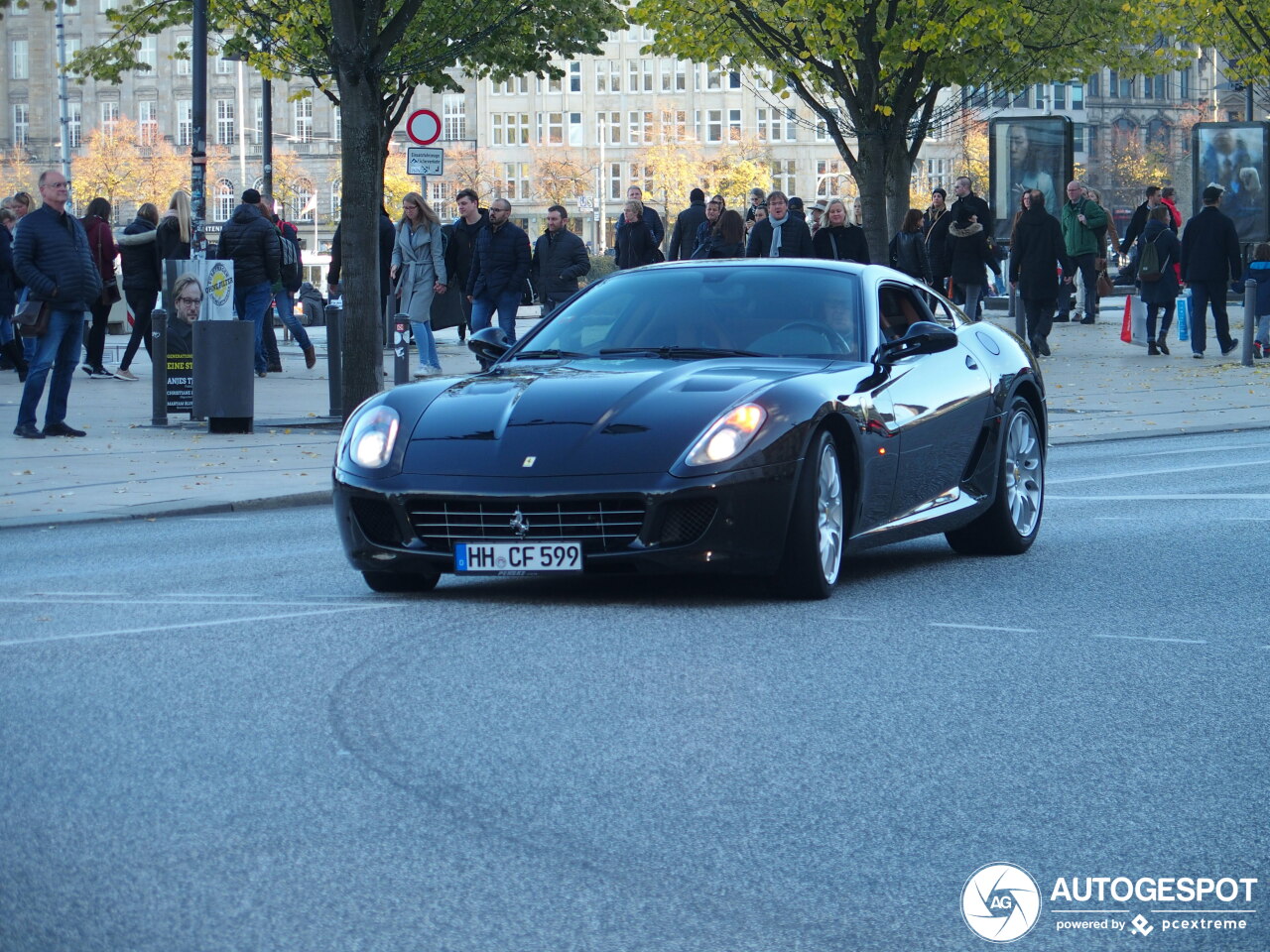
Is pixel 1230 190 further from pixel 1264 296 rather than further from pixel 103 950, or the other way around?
pixel 103 950

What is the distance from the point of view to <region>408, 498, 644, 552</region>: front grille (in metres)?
7.95

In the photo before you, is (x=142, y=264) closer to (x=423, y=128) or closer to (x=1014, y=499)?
(x=423, y=128)

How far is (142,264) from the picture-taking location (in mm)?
23969

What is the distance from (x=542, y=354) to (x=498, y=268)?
12.8 meters

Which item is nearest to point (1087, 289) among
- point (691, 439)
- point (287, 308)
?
point (287, 308)

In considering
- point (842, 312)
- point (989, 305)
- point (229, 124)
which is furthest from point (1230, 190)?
point (229, 124)

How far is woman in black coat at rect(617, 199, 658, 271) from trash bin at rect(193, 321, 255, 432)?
300 inches

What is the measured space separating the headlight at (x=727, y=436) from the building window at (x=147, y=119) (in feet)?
392

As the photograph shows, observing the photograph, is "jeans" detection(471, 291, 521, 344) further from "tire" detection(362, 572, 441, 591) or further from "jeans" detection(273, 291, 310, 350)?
"tire" detection(362, 572, 441, 591)

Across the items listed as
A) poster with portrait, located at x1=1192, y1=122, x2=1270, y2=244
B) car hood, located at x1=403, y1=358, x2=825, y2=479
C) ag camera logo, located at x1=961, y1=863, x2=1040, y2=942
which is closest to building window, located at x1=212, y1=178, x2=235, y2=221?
poster with portrait, located at x1=1192, y1=122, x2=1270, y2=244

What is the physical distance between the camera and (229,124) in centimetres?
12562

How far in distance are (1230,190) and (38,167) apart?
95.5 m

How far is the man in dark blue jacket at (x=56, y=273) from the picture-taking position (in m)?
16.3

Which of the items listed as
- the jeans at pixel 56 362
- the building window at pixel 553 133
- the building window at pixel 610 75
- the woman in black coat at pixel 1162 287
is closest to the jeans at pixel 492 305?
the jeans at pixel 56 362
